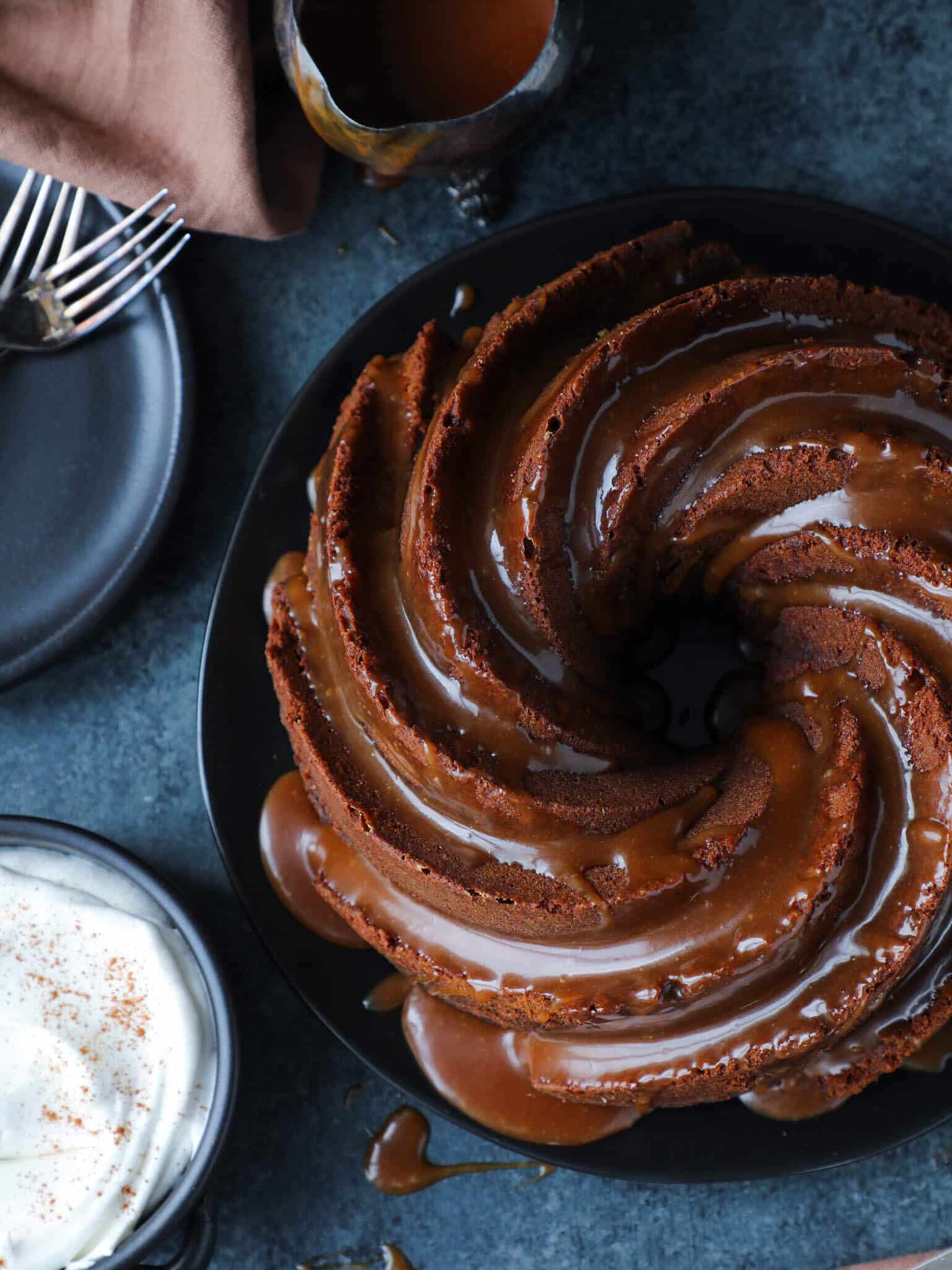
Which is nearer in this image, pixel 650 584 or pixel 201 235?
pixel 650 584

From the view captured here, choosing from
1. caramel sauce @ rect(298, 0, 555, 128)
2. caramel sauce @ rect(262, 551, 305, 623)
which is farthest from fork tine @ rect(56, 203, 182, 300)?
caramel sauce @ rect(262, 551, 305, 623)

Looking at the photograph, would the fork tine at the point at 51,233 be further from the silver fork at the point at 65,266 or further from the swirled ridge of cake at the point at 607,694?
the swirled ridge of cake at the point at 607,694

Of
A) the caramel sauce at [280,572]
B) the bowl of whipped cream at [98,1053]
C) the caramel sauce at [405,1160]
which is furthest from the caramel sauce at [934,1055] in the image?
the caramel sauce at [280,572]

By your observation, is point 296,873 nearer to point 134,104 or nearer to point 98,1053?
point 98,1053

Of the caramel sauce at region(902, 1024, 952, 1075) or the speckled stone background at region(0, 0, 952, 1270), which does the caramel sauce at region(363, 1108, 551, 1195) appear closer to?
the speckled stone background at region(0, 0, 952, 1270)

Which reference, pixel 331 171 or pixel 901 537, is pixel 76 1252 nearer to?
pixel 901 537

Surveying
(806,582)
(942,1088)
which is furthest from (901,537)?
(942,1088)
